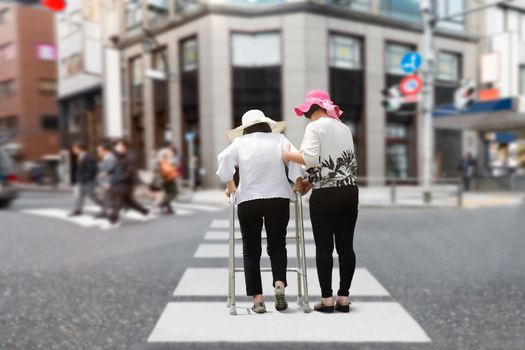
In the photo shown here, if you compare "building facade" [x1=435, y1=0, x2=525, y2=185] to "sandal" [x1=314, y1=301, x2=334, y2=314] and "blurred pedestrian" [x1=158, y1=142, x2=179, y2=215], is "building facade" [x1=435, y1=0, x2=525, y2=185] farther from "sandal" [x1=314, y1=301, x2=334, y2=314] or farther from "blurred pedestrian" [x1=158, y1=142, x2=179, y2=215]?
"sandal" [x1=314, y1=301, x2=334, y2=314]

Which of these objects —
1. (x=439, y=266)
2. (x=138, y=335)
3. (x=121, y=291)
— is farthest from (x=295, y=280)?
(x=439, y=266)

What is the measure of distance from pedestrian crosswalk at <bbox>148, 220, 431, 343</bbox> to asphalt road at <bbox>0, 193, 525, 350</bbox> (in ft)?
0.23

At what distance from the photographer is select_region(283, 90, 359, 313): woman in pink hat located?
53.4 inches

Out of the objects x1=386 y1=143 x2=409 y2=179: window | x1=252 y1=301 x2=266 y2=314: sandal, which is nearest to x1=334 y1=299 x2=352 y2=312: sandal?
x1=252 y1=301 x2=266 y2=314: sandal

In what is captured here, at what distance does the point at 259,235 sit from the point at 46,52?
4613 cm

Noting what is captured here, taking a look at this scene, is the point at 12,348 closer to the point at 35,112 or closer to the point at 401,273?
the point at 401,273

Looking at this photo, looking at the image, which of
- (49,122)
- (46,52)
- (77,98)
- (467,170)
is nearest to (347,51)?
(467,170)

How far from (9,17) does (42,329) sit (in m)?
47.7

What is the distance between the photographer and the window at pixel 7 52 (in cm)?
4403

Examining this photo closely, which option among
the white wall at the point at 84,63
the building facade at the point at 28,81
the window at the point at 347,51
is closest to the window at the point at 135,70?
the white wall at the point at 84,63

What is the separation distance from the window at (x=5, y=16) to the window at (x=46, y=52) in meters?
3.51

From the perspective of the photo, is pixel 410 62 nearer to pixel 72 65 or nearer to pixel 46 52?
pixel 72 65

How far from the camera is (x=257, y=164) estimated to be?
1.44 m

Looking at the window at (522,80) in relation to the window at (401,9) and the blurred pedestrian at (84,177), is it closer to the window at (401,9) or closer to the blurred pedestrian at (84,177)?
the window at (401,9)
